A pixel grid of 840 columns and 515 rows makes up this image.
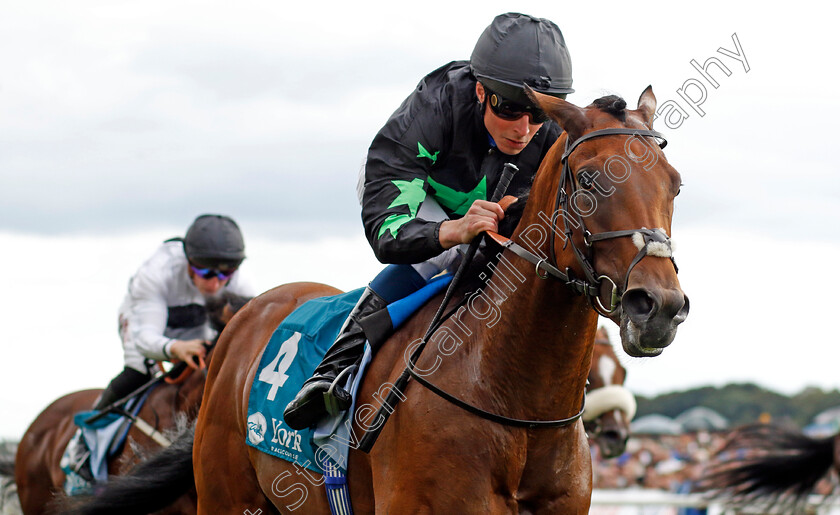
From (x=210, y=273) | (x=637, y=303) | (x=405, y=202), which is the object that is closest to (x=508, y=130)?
(x=405, y=202)

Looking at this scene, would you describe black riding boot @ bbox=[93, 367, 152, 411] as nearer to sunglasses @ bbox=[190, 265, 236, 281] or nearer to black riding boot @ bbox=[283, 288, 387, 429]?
sunglasses @ bbox=[190, 265, 236, 281]

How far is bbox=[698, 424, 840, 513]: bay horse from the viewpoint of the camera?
26.5 ft

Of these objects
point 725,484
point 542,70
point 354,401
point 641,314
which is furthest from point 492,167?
point 725,484

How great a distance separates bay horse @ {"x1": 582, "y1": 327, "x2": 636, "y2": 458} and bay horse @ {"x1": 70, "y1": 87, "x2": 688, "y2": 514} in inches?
192

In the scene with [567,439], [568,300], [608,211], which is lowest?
[567,439]

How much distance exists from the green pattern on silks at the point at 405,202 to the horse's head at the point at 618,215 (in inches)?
24.7

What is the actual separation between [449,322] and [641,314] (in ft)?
3.62

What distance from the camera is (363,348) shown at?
14.4 feet

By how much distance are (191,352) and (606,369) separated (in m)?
3.70

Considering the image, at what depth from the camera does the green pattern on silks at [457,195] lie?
452 cm

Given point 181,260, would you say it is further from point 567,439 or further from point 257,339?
point 567,439

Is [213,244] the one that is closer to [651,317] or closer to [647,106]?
[647,106]

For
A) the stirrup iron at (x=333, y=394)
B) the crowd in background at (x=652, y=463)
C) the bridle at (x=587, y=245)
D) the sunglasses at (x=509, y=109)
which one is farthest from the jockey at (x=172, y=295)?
the crowd in background at (x=652, y=463)

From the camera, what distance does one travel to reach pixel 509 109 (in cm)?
425
